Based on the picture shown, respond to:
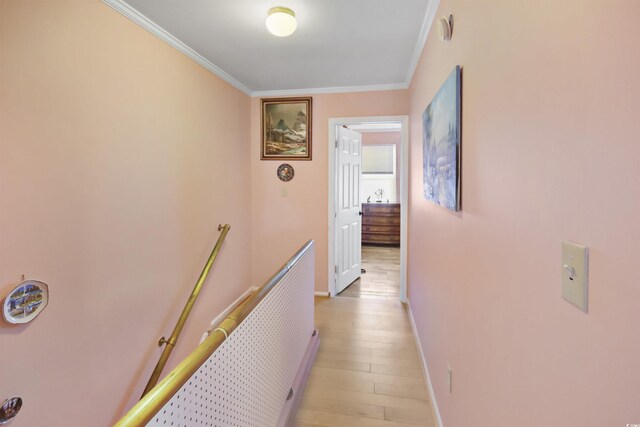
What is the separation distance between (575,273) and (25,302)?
1.89 meters

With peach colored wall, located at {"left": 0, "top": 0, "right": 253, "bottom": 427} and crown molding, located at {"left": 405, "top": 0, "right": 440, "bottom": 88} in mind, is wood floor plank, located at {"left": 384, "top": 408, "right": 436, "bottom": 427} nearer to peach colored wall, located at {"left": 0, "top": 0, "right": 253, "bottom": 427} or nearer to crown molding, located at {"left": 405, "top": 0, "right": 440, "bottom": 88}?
peach colored wall, located at {"left": 0, "top": 0, "right": 253, "bottom": 427}

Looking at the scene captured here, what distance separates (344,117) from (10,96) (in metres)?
2.69

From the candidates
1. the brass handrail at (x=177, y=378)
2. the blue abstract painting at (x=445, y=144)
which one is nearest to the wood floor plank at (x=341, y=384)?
the brass handrail at (x=177, y=378)

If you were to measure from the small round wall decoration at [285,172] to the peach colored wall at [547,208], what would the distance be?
2.43m

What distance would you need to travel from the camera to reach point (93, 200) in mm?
1569

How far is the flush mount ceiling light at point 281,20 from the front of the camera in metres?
1.76

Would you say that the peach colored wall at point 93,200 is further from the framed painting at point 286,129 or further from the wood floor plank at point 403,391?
the wood floor plank at point 403,391

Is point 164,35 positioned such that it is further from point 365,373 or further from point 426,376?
point 426,376

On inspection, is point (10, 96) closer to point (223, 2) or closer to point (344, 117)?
point (223, 2)

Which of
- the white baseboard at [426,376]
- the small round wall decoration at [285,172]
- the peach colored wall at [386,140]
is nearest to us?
the white baseboard at [426,376]

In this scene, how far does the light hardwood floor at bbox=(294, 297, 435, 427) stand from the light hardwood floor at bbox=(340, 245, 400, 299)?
1.71ft

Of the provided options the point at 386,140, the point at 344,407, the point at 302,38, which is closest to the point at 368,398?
the point at 344,407

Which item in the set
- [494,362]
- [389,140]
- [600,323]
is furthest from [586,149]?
[389,140]

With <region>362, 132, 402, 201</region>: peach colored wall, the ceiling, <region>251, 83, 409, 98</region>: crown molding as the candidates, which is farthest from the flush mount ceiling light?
<region>362, 132, 402, 201</region>: peach colored wall
